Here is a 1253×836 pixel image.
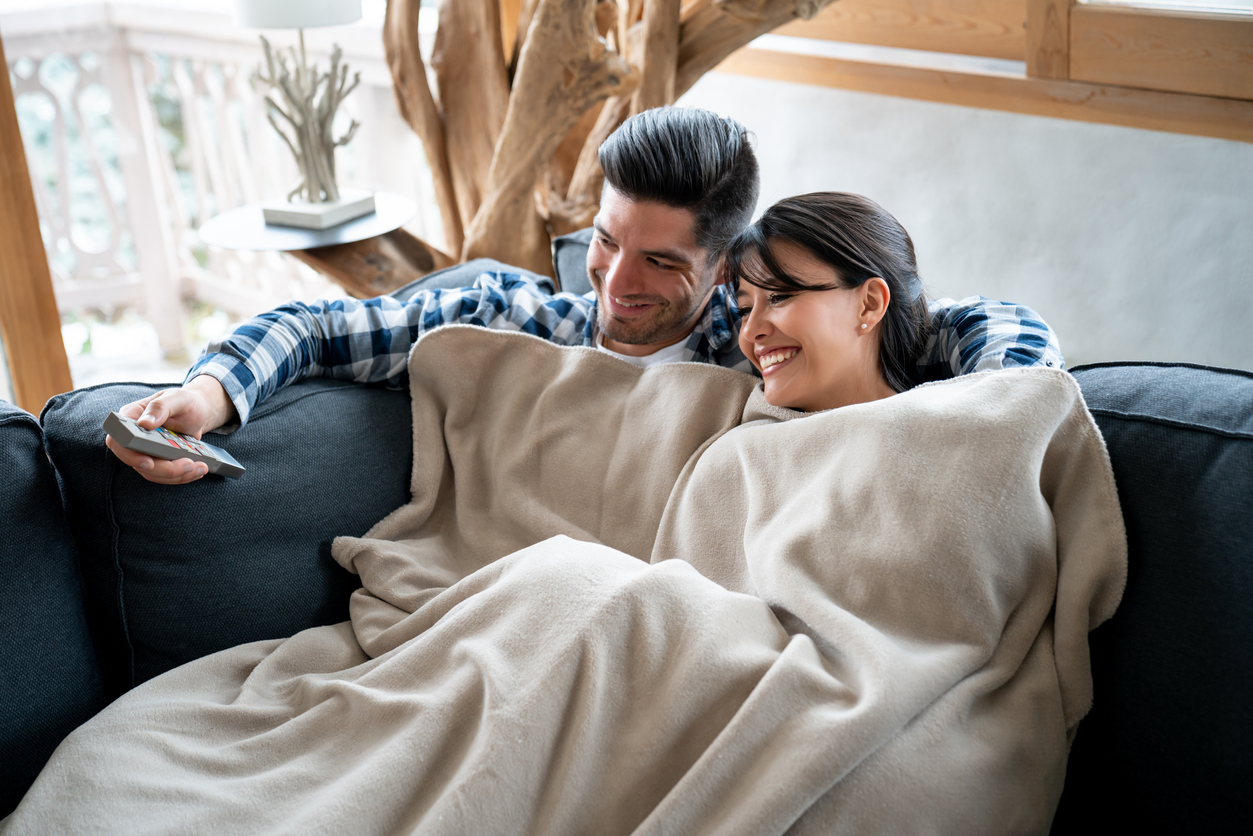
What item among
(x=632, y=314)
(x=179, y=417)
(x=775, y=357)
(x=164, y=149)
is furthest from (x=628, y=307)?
(x=164, y=149)

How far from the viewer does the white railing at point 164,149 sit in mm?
3453

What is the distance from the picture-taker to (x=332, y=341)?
1562 mm

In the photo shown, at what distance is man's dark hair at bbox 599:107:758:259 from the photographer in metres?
1.46

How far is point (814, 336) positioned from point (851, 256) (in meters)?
0.12

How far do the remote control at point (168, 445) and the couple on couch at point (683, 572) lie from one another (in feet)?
0.12

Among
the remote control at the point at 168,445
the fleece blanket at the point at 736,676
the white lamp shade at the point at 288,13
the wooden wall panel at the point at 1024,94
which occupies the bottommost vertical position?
the fleece blanket at the point at 736,676

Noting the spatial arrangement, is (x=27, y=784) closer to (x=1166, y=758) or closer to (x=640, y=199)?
(x=640, y=199)

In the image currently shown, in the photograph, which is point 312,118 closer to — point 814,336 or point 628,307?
point 628,307

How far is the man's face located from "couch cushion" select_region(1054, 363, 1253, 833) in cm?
64

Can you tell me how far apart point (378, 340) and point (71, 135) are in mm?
2650

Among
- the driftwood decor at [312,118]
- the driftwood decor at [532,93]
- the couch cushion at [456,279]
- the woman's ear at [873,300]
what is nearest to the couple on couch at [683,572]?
the woman's ear at [873,300]

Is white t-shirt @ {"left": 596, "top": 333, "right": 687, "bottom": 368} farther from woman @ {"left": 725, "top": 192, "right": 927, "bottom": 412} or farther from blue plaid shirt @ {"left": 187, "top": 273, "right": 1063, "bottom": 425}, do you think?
woman @ {"left": 725, "top": 192, "right": 927, "bottom": 412}

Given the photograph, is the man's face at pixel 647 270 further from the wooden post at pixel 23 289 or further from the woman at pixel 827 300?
the wooden post at pixel 23 289

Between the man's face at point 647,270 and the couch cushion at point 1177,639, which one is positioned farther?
the man's face at point 647,270
